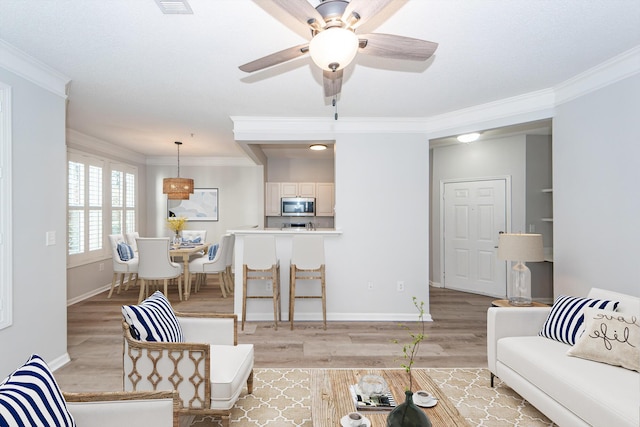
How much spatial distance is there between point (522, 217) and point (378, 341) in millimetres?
3115

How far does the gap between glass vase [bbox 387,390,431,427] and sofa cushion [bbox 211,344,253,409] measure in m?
0.98

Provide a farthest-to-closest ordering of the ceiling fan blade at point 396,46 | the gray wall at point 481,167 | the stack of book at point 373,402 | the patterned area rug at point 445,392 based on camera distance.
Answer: the gray wall at point 481,167 < the patterned area rug at point 445,392 < the stack of book at point 373,402 < the ceiling fan blade at point 396,46

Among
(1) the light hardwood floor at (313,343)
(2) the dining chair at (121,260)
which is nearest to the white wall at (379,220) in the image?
(1) the light hardwood floor at (313,343)

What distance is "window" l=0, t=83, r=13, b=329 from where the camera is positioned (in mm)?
2494

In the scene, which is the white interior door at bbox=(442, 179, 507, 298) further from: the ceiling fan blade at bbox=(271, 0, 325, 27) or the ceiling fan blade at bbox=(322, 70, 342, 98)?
the ceiling fan blade at bbox=(271, 0, 325, 27)

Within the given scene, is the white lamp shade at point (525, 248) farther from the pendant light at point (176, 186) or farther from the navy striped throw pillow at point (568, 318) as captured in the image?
the pendant light at point (176, 186)

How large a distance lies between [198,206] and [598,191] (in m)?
6.54

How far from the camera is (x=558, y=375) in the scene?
1.98m

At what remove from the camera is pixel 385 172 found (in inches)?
172

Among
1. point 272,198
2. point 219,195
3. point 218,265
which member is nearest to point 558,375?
point 218,265

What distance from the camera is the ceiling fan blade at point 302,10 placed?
4.57ft

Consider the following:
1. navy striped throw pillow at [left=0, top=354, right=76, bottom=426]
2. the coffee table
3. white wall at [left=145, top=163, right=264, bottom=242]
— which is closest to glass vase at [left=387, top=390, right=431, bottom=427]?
the coffee table

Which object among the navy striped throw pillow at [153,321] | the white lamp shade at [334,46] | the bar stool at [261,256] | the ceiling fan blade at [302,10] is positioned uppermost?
the ceiling fan blade at [302,10]

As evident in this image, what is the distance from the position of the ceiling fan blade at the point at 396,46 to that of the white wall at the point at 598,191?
6.70 feet
